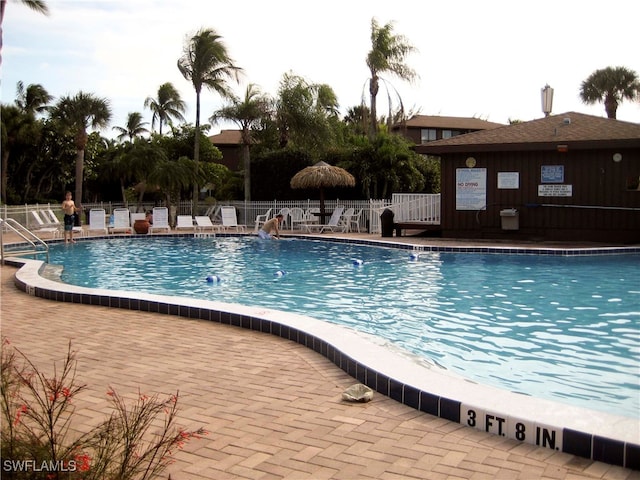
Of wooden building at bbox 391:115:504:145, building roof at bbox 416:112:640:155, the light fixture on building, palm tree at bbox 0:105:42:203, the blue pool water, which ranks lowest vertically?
the blue pool water

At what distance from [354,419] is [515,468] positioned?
3.49 ft

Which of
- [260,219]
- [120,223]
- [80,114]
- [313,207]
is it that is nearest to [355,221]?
[313,207]

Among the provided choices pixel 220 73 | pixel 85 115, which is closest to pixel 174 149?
pixel 85 115

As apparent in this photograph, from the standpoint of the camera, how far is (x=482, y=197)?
1886 centimetres

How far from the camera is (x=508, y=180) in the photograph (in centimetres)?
1845

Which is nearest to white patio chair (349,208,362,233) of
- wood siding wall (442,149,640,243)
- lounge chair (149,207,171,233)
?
wood siding wall (442,149,640,243)

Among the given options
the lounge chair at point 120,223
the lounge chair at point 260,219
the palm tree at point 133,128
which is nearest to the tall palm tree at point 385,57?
the lounge chair at point 260,219

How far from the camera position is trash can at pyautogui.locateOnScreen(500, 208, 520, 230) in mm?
18000

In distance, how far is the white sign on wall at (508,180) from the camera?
18.3 m

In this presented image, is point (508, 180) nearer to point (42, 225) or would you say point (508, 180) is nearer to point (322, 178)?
point (322, 178)

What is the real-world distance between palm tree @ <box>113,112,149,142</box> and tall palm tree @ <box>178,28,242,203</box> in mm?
23477

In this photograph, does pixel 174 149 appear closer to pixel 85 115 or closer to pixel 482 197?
pixel 85 115

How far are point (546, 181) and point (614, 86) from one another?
70.0 feet

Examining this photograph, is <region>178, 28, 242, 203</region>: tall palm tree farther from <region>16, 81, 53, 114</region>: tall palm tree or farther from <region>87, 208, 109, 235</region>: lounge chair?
<region>16, 81, 53, 114</region>: tall palm tree
